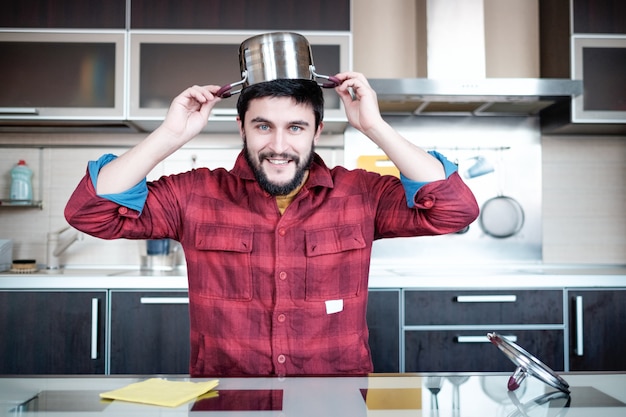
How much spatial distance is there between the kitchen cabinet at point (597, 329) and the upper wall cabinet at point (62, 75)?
88.8 inches

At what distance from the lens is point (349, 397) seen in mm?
908

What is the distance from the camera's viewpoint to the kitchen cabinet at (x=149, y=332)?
8.22 feet

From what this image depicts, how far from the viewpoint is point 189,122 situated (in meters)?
1.42

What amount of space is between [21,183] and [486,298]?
7.80ft

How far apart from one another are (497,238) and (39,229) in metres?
2.45

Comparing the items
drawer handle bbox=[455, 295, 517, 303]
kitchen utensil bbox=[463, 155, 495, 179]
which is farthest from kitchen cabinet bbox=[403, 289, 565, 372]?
kitchen utensil bbox=[463, 155, 495, 179]

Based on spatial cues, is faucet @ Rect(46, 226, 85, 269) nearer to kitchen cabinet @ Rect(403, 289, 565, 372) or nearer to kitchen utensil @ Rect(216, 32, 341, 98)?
kitchen cabinet @ Rect(403, 289, 565, 372)

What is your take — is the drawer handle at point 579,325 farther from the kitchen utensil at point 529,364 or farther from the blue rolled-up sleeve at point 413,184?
the kitchen utensil at point 529,364

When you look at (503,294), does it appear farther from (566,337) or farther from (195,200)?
(195,200)

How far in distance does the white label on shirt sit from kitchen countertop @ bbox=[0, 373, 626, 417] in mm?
377

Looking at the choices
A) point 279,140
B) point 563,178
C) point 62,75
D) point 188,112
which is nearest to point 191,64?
point 62,75

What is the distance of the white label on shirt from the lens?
4.63ft

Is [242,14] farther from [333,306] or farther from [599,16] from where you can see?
[333,306]

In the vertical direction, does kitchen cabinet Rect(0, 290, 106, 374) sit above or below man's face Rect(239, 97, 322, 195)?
below
